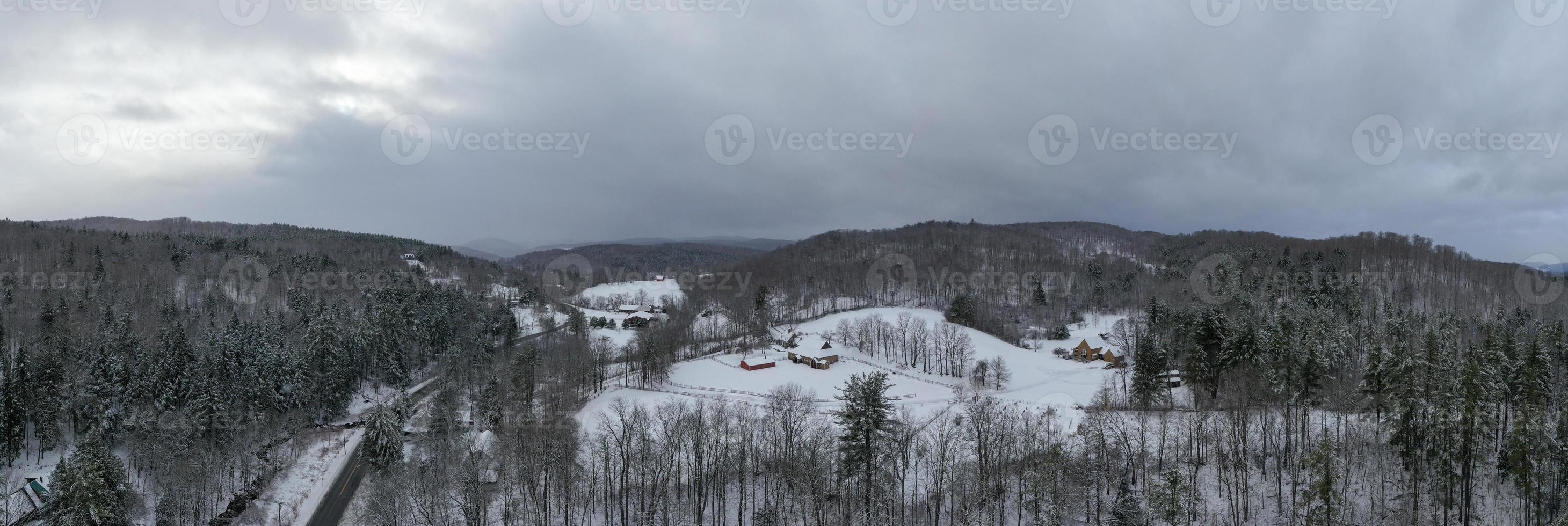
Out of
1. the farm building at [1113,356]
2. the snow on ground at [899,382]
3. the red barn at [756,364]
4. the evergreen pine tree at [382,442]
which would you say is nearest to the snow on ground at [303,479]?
the evergreen pine tree at [382,442]

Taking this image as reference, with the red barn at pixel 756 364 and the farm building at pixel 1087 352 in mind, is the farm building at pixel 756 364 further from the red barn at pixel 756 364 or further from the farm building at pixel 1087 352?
the farm building at pixel 1087 352

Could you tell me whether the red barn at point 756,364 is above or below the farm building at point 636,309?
below

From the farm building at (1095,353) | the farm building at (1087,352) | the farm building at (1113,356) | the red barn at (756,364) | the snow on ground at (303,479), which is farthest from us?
the farm building at (1087,352)

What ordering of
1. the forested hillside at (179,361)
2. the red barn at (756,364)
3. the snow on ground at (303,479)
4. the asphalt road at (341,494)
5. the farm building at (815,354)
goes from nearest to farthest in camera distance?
the asphalt road at (341,494)
the snow on ground at (303,479)
the forested hillside at (179,361)
the red barn at (756,364)
the farm building at (815,354)

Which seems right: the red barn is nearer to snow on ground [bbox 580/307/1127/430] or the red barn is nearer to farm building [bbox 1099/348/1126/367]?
snow on ground [bbox 580/307/1127/430]

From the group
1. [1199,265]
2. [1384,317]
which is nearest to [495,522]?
[1384,317]

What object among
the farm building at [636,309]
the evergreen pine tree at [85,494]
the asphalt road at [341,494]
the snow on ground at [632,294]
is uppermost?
the snow on ground at [632,294]

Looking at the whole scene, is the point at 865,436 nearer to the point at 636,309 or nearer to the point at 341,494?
the point at 341,494

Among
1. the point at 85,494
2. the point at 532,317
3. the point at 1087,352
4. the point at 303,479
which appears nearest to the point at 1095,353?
the point at 1087,352
